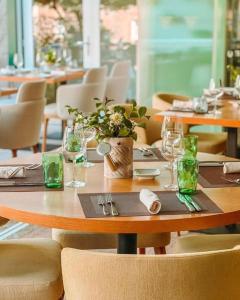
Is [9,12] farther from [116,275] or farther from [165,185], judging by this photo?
[116,275]

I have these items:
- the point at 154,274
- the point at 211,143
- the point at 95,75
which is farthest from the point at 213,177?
the point at 95,75

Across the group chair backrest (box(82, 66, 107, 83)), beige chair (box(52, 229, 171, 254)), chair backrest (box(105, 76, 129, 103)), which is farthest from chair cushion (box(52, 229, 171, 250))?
chair backrest (box(105, 76, 129, 103))

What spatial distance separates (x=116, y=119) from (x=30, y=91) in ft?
9.96

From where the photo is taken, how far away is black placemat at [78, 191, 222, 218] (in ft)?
6.92

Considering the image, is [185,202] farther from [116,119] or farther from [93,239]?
[93,239]

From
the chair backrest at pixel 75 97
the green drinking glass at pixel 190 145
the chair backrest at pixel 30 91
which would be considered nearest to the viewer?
the green drinking glass at pixel 190 145

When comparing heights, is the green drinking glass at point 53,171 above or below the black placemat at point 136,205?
above

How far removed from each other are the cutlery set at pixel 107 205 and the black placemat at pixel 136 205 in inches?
0.4

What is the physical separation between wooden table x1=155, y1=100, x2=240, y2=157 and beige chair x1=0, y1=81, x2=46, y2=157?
4.81 ft

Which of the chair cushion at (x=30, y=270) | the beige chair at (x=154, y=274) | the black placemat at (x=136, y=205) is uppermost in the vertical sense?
the black placemat at (x=136, y=205)

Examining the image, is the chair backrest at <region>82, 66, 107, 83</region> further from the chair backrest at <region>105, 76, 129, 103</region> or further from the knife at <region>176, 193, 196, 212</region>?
the knife at <region>176, 193, 196, 212</region>

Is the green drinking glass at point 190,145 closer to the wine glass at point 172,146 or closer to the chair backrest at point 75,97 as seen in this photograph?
the wine glass at point 172,146

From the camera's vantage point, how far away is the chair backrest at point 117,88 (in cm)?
706

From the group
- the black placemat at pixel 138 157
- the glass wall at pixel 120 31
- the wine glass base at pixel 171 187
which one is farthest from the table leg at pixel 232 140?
the glass wall at pixel 120 31
